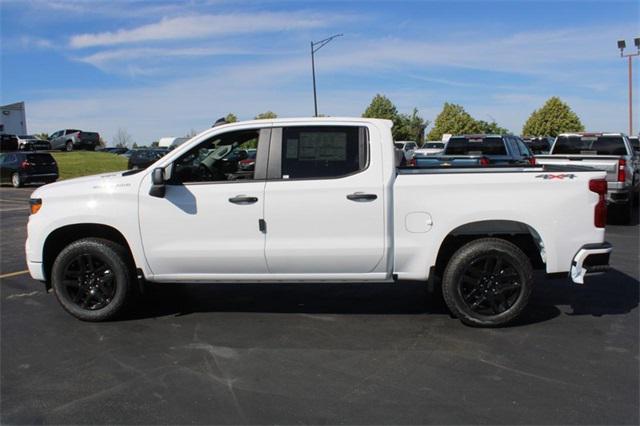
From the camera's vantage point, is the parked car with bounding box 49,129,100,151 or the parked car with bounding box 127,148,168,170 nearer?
the parked car with bounding box 127,148,168,170

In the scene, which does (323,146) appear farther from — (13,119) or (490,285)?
(13,119)

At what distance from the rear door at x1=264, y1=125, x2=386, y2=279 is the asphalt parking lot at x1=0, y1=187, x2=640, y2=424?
66 centimetres

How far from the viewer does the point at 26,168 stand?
23656 mm

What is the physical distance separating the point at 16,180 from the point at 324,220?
907 inches

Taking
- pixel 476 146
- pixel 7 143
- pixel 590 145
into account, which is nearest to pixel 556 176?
pixel 590 145

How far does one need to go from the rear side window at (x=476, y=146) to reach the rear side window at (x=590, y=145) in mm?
1289

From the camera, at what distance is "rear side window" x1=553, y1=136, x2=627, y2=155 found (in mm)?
12492

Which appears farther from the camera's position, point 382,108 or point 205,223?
point 382,108

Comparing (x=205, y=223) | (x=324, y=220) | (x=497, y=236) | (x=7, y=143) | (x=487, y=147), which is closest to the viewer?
(x=324, y=220)

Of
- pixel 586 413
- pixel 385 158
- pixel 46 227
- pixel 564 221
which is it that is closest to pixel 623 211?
pixel 564 221

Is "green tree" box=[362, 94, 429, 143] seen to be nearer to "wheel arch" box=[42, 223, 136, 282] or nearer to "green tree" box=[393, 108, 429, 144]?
"green tree" box=[393, 108, 429, 144]

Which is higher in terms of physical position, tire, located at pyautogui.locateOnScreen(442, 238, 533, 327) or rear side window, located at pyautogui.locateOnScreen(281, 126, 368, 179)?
rear side window, located at pyautogui.locateOnScreen(281, 126, 368, 179)

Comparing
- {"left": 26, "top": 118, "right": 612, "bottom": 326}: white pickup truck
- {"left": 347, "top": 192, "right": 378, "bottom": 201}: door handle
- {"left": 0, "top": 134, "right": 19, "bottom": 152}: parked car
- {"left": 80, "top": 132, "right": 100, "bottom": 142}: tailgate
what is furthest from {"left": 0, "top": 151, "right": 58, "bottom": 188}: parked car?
{"left": 347, "top": 192, "right": 378, "bottom": 201}: door handle

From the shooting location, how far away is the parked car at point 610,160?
1070cm
